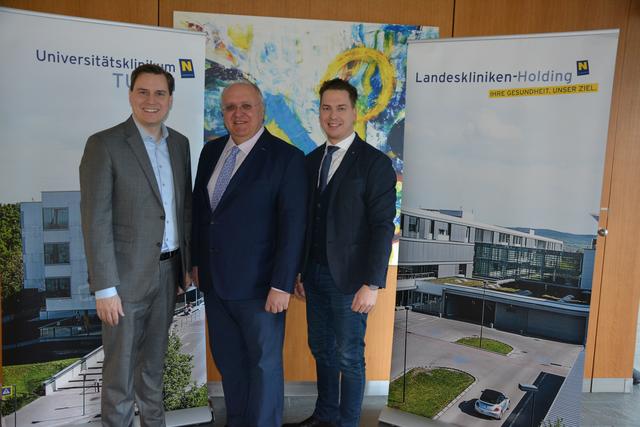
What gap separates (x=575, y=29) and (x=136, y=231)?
3.19m

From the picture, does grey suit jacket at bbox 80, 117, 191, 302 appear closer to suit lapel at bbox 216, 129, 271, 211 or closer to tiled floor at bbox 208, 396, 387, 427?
suit lapel at bbox 216, 129, 271, 211

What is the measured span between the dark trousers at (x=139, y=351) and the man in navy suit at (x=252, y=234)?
0.19 metres

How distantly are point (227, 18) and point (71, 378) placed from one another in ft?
7.90

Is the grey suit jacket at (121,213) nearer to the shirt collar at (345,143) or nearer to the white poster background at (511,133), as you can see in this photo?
the shirt collar at (345,143)

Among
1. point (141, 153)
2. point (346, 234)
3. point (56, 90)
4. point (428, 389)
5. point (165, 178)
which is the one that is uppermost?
point (56, 90)

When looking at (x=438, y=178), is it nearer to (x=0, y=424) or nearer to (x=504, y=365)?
(x=504, y=365)

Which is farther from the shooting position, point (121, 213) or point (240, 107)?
point (240, 107)

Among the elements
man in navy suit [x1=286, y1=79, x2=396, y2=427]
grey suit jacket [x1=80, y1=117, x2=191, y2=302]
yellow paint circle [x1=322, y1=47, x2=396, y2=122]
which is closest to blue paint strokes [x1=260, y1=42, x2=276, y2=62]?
yellow paint circle [x1=322, y1=47, x2=396, y2=122]

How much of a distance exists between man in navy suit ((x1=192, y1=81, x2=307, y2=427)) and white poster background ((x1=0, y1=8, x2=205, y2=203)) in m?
0.69

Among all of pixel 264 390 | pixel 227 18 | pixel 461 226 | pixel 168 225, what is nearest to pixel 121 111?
pixel 168 225

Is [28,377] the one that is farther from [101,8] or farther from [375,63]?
[375,63]

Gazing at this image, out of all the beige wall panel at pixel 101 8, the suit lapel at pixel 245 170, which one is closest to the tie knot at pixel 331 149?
the suit lapel at pixel 245 170

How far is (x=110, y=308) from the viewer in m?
1.96

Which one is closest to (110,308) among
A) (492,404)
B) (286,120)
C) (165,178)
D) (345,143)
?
(165,178)
